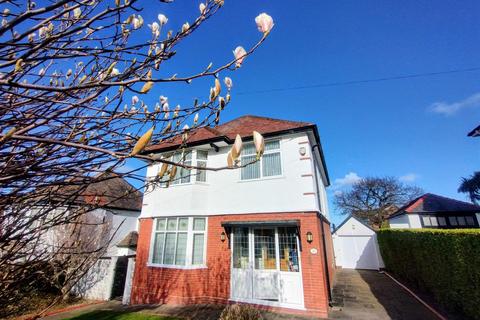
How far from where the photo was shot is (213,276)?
29.7 ft

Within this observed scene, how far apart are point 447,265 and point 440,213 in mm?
19077

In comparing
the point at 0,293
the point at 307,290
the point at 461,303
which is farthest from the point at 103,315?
the point at 461,303

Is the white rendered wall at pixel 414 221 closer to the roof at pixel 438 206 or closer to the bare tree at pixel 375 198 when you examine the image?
the roof at pixel 438 206

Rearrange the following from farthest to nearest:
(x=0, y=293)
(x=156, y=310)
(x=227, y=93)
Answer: (x=156, y=310) → (x=227, y=93) → (x=0, y=293)

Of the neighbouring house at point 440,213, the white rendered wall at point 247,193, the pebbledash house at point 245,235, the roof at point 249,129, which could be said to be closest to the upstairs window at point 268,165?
the pebbledash house at point 245,235

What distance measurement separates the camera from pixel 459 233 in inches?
272

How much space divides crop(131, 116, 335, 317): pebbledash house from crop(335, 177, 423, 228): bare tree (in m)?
34.6

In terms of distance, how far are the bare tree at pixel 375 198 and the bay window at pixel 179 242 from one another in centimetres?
3642

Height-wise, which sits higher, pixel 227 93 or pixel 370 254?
pixel 227 93

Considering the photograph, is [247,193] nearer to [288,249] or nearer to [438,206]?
[288,249]

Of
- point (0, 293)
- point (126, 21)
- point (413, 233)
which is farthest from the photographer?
point (413, 233)

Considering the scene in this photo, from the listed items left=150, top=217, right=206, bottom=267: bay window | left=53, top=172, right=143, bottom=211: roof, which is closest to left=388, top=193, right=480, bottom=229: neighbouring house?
left=150, top=217, right=206, bottom=267: bay window

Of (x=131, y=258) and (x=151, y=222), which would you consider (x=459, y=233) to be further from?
(x=131, y=258)

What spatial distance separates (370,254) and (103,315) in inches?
790
